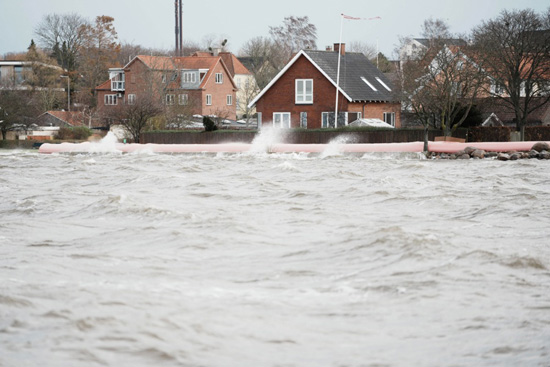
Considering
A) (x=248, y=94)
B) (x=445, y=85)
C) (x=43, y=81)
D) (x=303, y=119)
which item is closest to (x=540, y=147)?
(x=445, y=85)

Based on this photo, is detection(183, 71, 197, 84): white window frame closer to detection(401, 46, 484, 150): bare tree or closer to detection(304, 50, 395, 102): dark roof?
detection(304, 50, 395, 102): dark roof

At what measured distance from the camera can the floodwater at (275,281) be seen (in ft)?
21.1

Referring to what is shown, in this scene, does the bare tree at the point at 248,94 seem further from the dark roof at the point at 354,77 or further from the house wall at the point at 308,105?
the house wall at the point at 308,105

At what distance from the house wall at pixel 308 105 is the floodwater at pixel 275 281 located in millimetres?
33995

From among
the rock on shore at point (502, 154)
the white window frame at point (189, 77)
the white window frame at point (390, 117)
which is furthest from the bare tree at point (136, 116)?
the white window frame at point (189, 77)

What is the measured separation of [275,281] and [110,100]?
79.9 m

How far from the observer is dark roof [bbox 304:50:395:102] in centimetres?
5094

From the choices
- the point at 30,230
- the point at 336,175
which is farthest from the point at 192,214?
the point at 336,175

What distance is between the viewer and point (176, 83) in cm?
7844

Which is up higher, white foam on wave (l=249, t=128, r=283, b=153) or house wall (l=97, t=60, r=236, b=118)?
house wall (l=97, t=60, r=236, b=118)

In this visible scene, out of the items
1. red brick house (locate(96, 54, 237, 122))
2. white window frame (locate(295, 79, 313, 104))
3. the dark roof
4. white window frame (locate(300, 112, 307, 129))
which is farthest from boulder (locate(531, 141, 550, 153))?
red brick house (locate(96, 54, 237, 122))

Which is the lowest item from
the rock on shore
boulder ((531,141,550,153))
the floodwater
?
the floodwater

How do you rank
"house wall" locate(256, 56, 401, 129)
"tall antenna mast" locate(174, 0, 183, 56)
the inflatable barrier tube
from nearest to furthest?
the inflatable barrier tube → "house wall" locate(256, 56, 401, 129) → "tall antenna mast" locate(174, 0, 183, 56)

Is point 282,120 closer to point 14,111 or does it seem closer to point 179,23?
point 14,111
